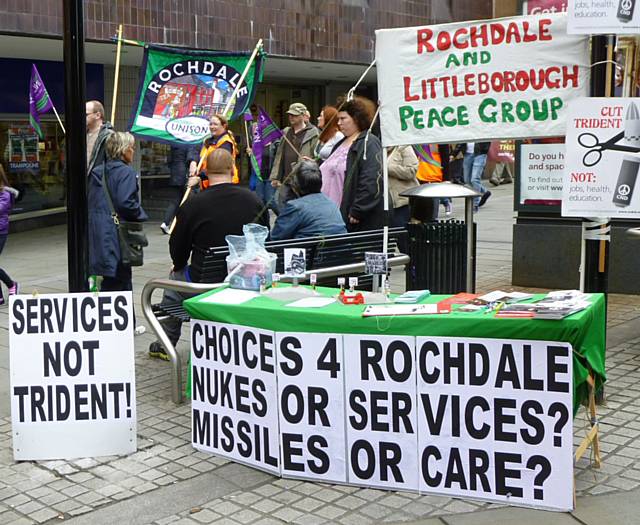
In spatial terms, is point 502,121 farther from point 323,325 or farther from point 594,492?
point 594,492

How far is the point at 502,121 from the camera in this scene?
221 inches

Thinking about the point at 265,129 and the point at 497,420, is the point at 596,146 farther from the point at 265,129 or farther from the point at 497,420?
the point at 265,129

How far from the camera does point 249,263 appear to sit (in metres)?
5.06

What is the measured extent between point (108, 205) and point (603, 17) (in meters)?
4.15

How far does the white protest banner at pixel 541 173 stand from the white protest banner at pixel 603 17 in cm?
374

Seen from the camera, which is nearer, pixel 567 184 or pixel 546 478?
pixel 546 478

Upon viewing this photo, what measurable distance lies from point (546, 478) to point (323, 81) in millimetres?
19218

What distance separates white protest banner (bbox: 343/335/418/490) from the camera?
14.1 feet

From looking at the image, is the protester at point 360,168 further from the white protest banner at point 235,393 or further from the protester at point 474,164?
the protester at point 474,164

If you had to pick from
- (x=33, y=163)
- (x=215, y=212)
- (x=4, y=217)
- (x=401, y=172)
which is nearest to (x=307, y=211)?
(x=215, y=212)

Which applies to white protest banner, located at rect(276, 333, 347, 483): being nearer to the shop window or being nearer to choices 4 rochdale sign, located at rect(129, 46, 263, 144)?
choices 4 rochdale sign, located at rect(129, 46, 263, 144)

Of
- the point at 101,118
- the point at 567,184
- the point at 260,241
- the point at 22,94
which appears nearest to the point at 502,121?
the point at 567,184

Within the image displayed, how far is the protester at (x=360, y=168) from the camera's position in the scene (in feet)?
26.1

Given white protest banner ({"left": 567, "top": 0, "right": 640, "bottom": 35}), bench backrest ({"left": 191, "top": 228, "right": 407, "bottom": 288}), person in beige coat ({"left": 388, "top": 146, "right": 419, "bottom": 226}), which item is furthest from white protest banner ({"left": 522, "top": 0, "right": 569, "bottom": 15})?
white protest banner ({"left": 567, "top": 0, "right": 640, "bottom": 35})
